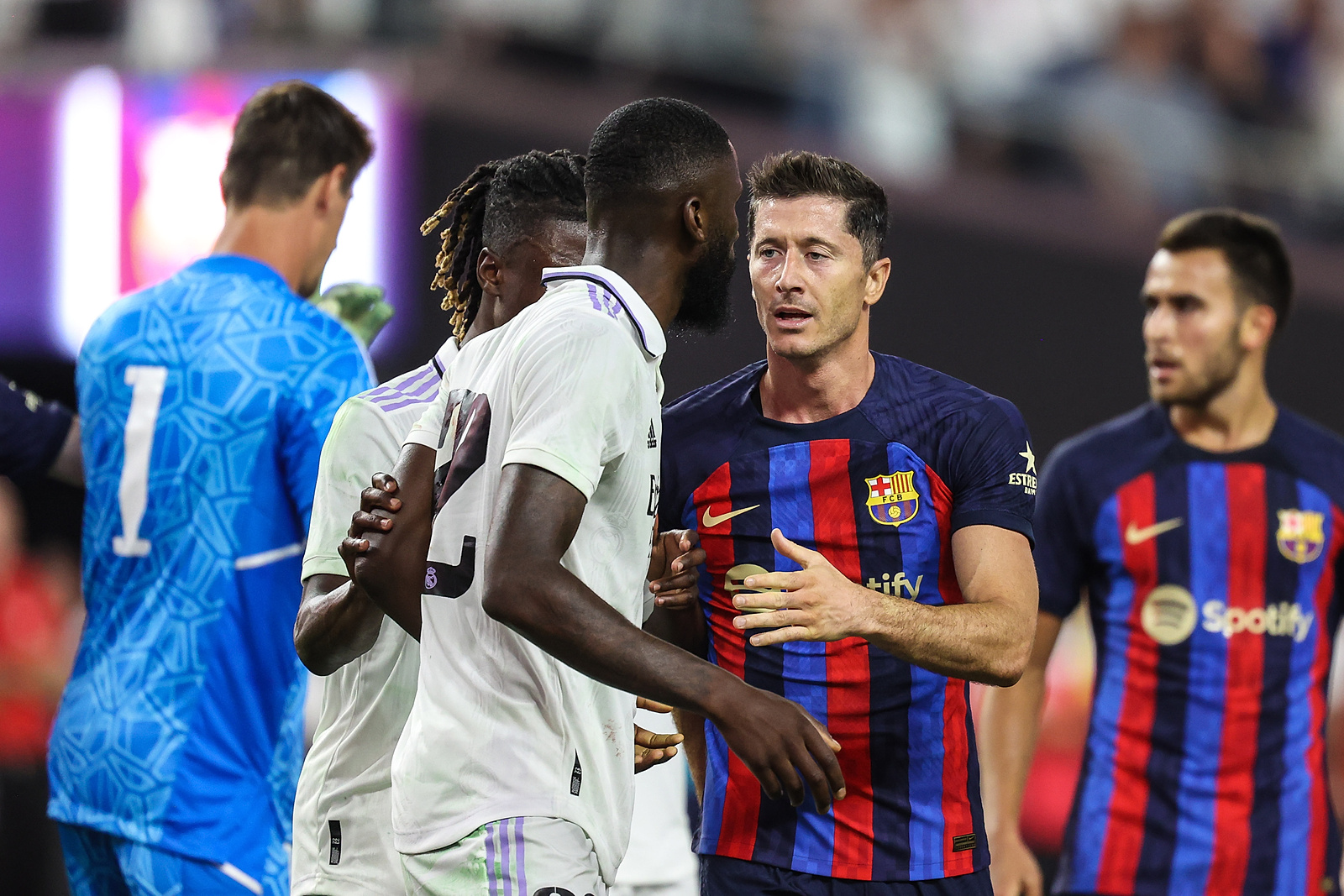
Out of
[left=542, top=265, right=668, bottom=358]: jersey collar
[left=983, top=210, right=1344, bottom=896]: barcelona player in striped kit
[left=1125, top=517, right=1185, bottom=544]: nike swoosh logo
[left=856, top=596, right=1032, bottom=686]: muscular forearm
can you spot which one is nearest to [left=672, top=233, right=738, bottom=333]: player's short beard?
[left=542, top=265, right=668, bottom=358]: jersey collar

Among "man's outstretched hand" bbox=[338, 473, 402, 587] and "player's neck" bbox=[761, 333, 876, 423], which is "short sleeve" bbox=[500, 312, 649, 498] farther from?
"player's neck" bbox=[761, 333, 876, 423]

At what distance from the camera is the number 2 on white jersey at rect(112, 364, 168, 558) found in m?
3.72

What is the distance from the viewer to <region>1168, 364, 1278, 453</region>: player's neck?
481 centimetres

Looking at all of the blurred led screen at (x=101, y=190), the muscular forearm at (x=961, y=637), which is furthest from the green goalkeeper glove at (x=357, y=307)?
the blurred led screen at (x=101, y=190)

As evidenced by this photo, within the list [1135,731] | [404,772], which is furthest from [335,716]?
[1135,731]

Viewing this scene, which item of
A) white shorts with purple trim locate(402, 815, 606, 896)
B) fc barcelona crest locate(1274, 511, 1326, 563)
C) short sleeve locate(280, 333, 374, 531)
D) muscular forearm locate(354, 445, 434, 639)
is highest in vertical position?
short sleeve locate(280, 333, 374, 531)

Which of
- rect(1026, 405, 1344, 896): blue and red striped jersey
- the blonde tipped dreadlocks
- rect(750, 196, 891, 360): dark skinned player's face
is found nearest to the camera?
rect(750, 196, 891, 360): dark skinned player's face

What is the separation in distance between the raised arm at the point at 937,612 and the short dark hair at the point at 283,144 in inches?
73.6

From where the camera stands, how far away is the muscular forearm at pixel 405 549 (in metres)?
2.52

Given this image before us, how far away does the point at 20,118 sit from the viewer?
10086mm

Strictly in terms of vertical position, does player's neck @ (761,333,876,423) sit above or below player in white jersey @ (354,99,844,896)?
above

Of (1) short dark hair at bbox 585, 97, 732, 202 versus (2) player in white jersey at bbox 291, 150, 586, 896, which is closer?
(1) short dark hair at bbox 585, 97, 732, 202

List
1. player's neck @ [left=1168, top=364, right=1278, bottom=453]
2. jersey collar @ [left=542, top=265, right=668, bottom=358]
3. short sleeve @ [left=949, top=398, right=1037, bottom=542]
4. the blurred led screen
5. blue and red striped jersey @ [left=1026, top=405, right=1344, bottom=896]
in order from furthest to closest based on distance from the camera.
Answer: the blurred led screen → player's neck @ [left=1168, top=364, right=1278, bottom=453] → blue and red striped jersey @ [left=1026, top=405, right=1344, bottom=896] → short sleeve @ [left=949, top=398, right=1037, bottom=542] → jersey collar @ [left=542, top=265, right=668, bottom=358]

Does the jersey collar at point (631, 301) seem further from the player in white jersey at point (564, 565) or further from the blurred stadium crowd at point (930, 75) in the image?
the blurred stadium crowd at point (930, 75)
